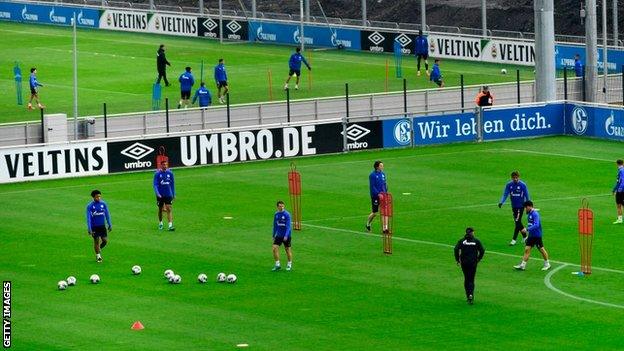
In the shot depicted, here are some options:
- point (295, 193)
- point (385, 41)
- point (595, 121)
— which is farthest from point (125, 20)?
point (295, 193)

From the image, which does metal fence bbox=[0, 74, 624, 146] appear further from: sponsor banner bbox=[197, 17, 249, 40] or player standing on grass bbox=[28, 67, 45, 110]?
sponsor banner bbox=[197, 17, 249, 40]

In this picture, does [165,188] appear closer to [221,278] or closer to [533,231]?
[221,278]

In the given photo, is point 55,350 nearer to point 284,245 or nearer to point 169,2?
point 284,245

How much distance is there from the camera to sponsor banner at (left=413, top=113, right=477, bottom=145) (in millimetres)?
62156

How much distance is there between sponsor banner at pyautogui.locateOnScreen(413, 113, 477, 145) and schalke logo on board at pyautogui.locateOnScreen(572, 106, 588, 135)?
3775mm

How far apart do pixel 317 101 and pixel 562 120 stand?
884 centimetres

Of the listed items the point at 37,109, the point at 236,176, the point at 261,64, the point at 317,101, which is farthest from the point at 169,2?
the point at 236,176

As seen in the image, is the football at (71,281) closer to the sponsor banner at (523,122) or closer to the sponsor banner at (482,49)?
the sponsor banner at (523,122)

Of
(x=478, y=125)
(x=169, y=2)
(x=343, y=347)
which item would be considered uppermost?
(x=169, y=2)

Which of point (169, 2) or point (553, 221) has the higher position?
point (169, 2)

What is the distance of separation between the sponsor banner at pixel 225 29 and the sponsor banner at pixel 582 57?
20.7 meters

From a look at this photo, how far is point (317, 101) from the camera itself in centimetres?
6400

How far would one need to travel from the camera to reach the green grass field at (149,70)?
2933 inches
